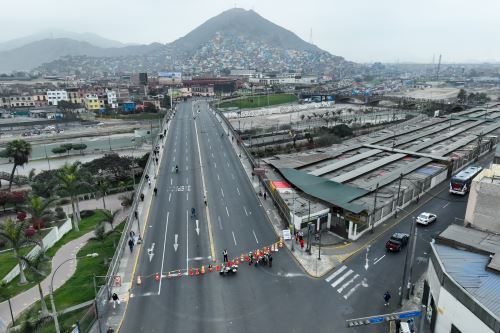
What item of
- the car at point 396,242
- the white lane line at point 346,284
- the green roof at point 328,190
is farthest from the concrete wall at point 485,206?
the white lane line at point 346,284

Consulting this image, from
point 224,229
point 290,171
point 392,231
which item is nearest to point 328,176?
point 290,171

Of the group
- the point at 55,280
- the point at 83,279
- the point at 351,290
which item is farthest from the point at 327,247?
the point at 55,280

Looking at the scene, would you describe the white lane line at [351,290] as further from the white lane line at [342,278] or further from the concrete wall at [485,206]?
the concrete wall at [485,206]

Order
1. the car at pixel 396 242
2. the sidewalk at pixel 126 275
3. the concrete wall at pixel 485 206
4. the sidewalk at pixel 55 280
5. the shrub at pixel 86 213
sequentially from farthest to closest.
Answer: the shrub at pixel 86 213
the car at pixel 396 242
the concrete wall at pixel 485 206
the sidewalk at pixel 55 280
the sidewalk at pixel 126 275

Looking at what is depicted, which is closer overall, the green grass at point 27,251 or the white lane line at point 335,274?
the white lane line at point 335,274

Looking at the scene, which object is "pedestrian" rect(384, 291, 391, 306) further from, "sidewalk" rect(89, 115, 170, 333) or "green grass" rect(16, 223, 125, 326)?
"green grass" rect(16, 223, 125, 326)

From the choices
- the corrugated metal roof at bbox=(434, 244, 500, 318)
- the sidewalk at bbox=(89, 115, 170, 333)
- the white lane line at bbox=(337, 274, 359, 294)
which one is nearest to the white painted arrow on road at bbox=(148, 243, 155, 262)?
the sidewalk at bbox=(89, 115, 170, 333)
